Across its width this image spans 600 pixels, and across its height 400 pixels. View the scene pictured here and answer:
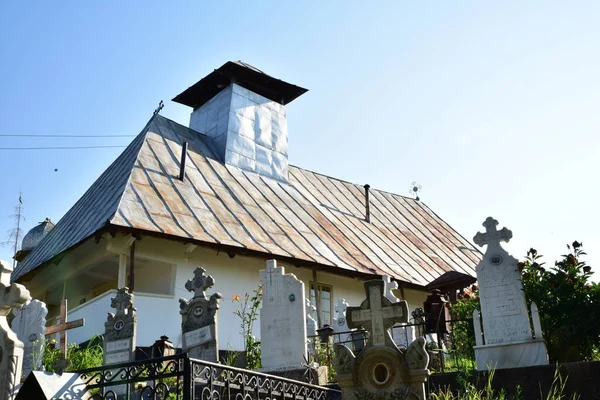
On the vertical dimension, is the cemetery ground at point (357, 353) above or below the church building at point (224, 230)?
below

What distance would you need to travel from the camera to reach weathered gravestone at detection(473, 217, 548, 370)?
9.91 meters

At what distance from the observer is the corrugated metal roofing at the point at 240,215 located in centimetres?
1619

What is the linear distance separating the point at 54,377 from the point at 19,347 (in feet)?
2.94

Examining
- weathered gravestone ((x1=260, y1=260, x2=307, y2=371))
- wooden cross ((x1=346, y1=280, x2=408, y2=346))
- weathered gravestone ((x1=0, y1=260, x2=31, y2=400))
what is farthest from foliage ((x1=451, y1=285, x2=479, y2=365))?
weathered gravestone ((x1=0, y1=260, x2=31, y2=400))

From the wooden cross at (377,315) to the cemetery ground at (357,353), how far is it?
1 centimetres

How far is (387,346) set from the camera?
744 centimetres

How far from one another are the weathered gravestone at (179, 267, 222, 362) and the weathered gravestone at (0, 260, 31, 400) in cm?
456

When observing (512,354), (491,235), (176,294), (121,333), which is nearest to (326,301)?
(176,294)

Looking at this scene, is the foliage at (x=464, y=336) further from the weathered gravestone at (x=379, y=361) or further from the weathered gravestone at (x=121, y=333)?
the weathered gravestone at (x=121, y=333)

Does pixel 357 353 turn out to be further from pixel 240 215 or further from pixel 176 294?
pixel 240 215

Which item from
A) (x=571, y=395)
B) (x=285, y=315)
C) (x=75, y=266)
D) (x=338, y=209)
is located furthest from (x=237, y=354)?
(x=338, y=209)

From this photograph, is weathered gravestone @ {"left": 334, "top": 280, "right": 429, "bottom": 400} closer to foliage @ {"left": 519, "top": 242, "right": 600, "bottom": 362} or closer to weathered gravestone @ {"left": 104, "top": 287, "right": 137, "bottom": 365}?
foliage @ {"left": 519, "top": 242, "right": 600, "bottom": 362}

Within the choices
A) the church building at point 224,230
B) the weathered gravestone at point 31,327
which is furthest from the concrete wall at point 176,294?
the weathered gravestone at point 31,327

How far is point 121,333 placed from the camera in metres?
11.8
